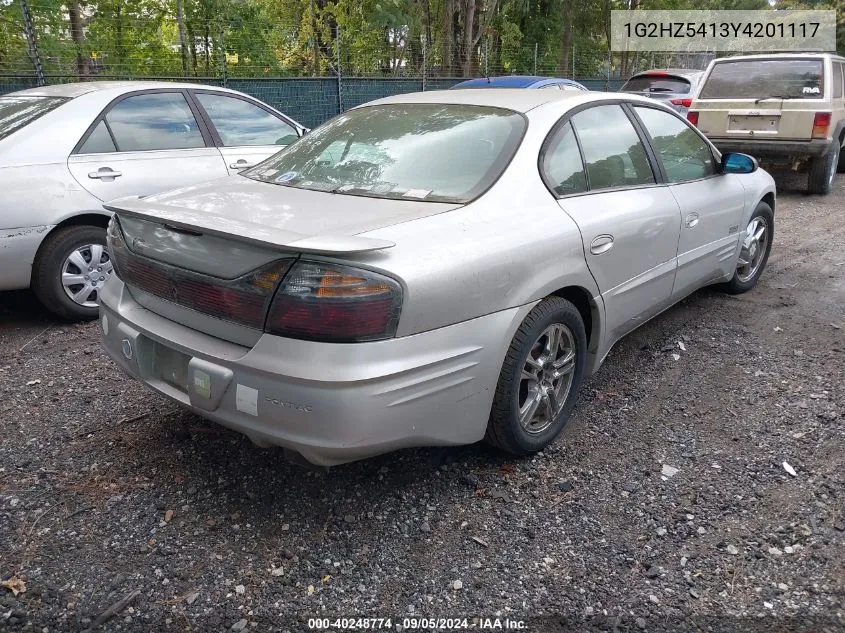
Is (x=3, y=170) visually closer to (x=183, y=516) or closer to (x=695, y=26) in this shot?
(x=183, y=516)

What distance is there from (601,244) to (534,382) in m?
0.74

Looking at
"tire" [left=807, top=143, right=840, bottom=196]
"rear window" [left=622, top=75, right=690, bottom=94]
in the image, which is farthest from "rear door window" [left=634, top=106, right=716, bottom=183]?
"rear window" [left=622, top=75, right=690, bottom=94]

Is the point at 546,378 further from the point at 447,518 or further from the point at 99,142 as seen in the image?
the point at 99,142

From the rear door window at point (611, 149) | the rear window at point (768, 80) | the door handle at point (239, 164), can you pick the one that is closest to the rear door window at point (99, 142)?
the door handle at point (239, 164)

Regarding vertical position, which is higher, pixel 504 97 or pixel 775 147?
pixel 504 97

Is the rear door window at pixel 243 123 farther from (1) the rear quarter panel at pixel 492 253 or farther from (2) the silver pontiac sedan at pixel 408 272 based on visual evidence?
(1) the rear quarter panel at pixel 492 253

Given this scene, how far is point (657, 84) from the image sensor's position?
1312 centimetres

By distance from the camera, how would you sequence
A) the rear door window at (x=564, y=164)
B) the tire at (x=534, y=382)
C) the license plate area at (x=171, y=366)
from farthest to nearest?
the rear door window at (x=564, y=164)
the tire at (x=534, y=382)
the license plate area at (x=171, y=366)

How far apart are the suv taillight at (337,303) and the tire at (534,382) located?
70cm

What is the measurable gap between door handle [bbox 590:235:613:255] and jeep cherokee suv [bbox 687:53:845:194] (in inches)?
288

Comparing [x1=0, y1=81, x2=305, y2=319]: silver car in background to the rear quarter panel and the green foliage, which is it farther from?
the green foliage

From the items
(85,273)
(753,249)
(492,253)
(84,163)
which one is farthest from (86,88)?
(753,249)

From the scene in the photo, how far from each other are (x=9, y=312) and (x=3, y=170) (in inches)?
47.4

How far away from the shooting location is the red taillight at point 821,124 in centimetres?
910
